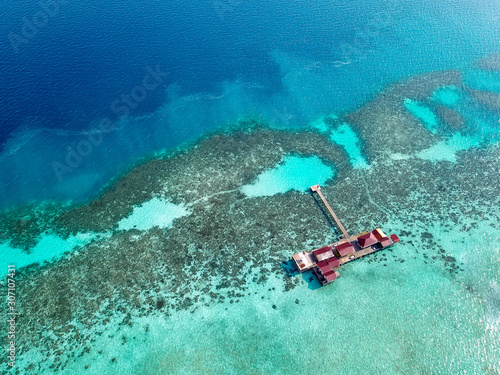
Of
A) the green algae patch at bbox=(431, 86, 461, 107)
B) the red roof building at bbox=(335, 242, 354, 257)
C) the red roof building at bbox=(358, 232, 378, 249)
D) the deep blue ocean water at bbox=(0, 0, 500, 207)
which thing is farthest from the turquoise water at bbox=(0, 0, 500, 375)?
the red roof building at bbox=(358, 232, 378, 249)

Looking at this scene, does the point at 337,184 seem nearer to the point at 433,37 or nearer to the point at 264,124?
the point at 264,124

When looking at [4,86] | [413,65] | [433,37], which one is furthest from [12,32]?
[433,37]

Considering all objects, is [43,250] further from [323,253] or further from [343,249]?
[343,249]

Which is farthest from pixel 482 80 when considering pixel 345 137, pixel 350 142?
pixel 350 142

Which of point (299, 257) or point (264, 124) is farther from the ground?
point (264, 124)

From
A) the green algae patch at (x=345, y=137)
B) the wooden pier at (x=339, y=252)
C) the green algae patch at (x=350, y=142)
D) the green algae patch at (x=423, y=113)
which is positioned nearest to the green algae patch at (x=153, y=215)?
the wooden pier at (x=339, y=252)

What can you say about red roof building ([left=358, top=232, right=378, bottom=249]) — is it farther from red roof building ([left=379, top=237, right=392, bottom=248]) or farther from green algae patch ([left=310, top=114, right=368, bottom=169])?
green algae patch ([left=310, top=114, right=368, bottom=169])
